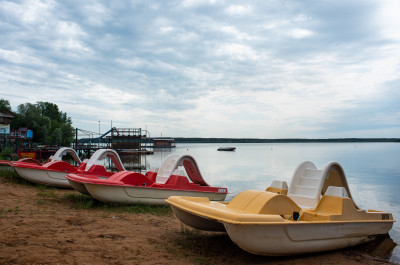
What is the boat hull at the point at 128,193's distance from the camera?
1029cm

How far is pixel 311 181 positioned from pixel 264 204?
2503mm

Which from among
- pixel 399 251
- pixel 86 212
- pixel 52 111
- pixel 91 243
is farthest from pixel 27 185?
pixel 52 111

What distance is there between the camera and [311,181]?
8023mm

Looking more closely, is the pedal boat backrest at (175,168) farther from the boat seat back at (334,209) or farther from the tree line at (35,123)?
the tree line at (35,123)

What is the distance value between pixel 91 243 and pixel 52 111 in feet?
312

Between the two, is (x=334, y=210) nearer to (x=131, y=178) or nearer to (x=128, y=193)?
(x=128, y=193)

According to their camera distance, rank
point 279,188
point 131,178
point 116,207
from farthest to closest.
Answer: point 131,178 < point 116,207 < point 279,188

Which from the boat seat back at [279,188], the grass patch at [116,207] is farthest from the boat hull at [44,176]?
the boat seat back at [279,188]

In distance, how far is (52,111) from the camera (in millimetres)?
92562

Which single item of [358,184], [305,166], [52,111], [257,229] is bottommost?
[358,184]

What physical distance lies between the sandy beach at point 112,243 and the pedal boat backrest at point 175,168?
2.57m

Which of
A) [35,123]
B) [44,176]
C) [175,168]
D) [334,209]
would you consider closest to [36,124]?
[35,123]

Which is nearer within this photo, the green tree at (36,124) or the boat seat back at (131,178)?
the boat seat back at (131,178)

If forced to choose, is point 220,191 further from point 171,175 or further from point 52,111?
point 52,111
